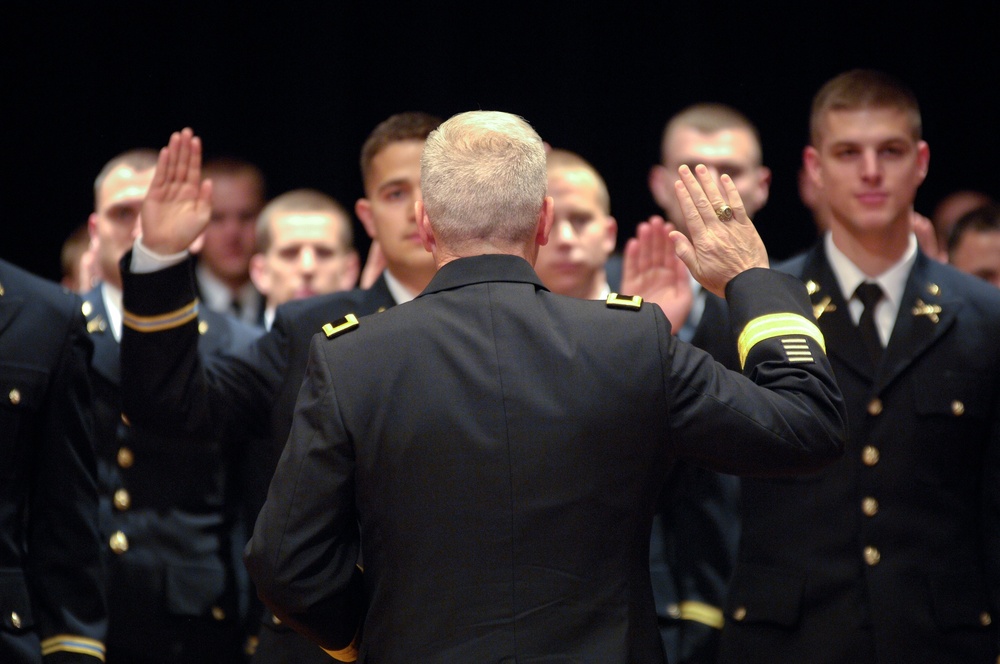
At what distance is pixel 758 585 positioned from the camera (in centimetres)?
305

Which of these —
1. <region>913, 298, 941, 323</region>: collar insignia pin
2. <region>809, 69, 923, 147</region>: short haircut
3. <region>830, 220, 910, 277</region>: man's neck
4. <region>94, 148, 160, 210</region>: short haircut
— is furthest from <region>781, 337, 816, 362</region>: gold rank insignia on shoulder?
<region>94, 148, 160, 210</region>: short haircut

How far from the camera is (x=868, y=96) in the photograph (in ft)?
11.1

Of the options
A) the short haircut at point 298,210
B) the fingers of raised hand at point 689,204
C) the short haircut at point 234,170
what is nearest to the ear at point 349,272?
the short haircut at point 298,210

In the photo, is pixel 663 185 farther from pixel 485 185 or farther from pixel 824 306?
pixel 485 185

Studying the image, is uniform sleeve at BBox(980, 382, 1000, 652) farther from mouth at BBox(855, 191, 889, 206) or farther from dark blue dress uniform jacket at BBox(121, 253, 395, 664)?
dark blue dress uniform jacket at BBox(121, 253, 395, 664)

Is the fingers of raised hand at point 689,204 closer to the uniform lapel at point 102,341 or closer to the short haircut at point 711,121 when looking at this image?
the uniform lapel at point 102,341

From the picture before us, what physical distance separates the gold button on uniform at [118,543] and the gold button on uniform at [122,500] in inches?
2.8

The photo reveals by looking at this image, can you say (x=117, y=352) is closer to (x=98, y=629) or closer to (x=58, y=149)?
(x=98, y=629)

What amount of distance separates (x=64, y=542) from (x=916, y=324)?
1856 millimetres

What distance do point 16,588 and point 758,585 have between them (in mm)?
1520

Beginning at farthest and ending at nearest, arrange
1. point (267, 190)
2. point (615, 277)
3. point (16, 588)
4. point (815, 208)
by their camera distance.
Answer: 1. point (267, 190)
2. point (815, 208)
3. point (615, 277)
4. point (16, 588)

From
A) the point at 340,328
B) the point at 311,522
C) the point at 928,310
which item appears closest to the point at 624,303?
the point at 340,328

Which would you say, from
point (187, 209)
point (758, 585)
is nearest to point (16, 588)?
point (187, 209)

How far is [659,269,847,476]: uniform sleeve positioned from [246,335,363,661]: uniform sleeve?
0.49m
